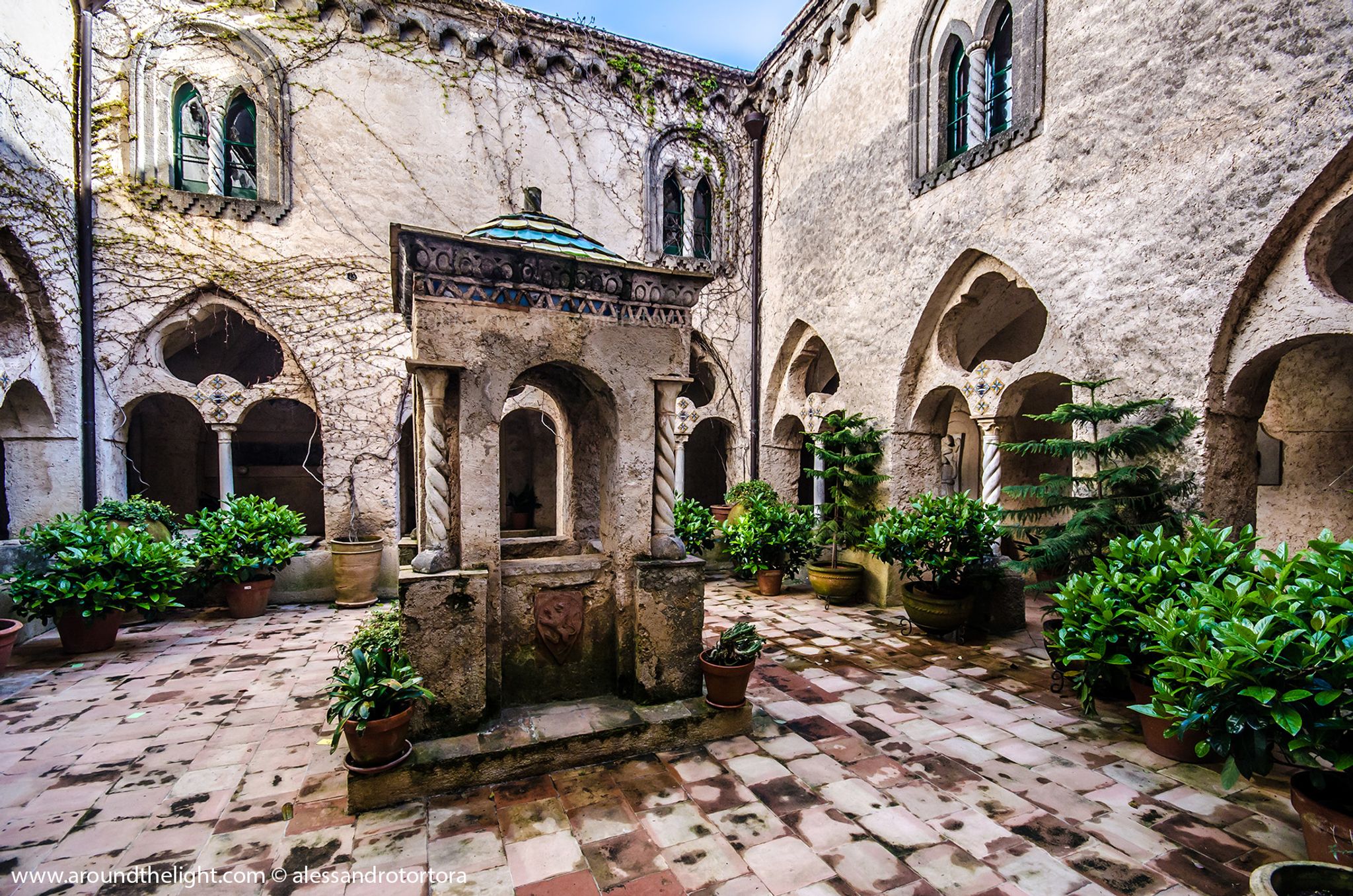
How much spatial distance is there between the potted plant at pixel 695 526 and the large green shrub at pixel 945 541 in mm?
3283

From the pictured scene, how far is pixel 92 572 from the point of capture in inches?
220

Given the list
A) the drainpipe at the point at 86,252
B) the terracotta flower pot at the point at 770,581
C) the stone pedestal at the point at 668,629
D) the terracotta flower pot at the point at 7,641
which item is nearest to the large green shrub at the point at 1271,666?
the stone pedestal at the point at 668,629

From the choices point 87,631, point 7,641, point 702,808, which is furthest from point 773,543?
point 7,641

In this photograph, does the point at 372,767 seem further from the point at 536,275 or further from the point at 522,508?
the point at 522,508

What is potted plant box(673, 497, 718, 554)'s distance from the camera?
9.09 metres

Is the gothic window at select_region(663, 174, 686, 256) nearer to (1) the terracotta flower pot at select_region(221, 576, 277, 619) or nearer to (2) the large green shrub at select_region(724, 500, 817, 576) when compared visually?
(2) the large green shrub at select_region(724, 500, 817, 576)

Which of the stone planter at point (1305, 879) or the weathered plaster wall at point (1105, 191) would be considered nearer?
the stone planter at point (1305, 879)

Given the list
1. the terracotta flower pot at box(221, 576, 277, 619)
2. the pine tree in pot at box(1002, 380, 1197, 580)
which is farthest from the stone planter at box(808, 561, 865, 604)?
the terracotta flower pot at box(221, 576, 277, 619)

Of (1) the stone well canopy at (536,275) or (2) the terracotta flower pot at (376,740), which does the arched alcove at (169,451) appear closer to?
(1) the stone well canopy at (536,275)

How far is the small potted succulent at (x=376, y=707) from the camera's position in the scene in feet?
10.4

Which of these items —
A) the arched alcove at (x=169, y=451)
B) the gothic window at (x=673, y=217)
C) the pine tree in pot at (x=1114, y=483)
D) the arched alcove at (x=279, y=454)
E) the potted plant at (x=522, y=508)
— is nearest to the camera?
the pine tree in pot at (x=1114, y=483)

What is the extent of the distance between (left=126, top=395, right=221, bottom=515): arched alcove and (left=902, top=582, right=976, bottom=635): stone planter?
1119 cm

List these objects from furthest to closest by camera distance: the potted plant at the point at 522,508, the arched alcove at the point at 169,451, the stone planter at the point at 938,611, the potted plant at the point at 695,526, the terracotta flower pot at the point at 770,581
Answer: the potted plant at the point at 522,508 → the arched alcove at the point at 169,451 → the potted plant at the point at 695,526 → the terracotta flower pot at the point at 770,581 → the stone planter at the point at 938,611

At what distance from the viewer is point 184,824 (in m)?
3.09
